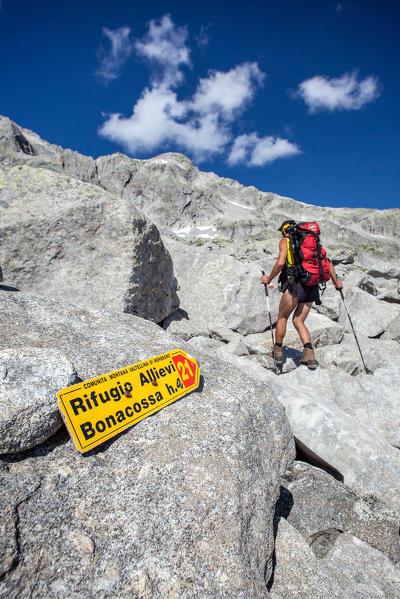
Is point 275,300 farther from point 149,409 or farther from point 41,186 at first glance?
point 149,409

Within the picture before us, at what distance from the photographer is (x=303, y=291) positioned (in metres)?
7.29

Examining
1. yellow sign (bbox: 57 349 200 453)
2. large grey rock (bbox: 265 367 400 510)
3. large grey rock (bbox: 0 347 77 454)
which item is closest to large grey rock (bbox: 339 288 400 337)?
large grey rock (bbox: 265 367 400 510)

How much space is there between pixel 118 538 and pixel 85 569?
24cm

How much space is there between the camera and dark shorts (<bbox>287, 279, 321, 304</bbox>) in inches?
286

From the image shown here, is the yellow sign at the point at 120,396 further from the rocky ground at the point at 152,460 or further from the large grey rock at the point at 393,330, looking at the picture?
the large grey rock at the point at 393,330

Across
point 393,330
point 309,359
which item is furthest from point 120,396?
point 393,330

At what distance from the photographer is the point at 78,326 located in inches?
155

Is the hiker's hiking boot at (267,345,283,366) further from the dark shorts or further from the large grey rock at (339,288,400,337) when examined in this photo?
the large grey rock at (339,288,400,337)

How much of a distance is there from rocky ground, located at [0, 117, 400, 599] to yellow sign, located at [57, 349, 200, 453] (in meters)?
0.12

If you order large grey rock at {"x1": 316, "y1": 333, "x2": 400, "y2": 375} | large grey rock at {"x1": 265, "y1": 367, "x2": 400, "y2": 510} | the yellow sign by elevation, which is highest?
the yellow sign

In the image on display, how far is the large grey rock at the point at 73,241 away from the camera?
621cm

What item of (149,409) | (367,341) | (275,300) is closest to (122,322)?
(149,409)

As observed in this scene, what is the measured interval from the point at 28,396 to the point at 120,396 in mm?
754

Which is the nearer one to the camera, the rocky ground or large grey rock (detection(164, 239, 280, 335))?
the rocky ground
